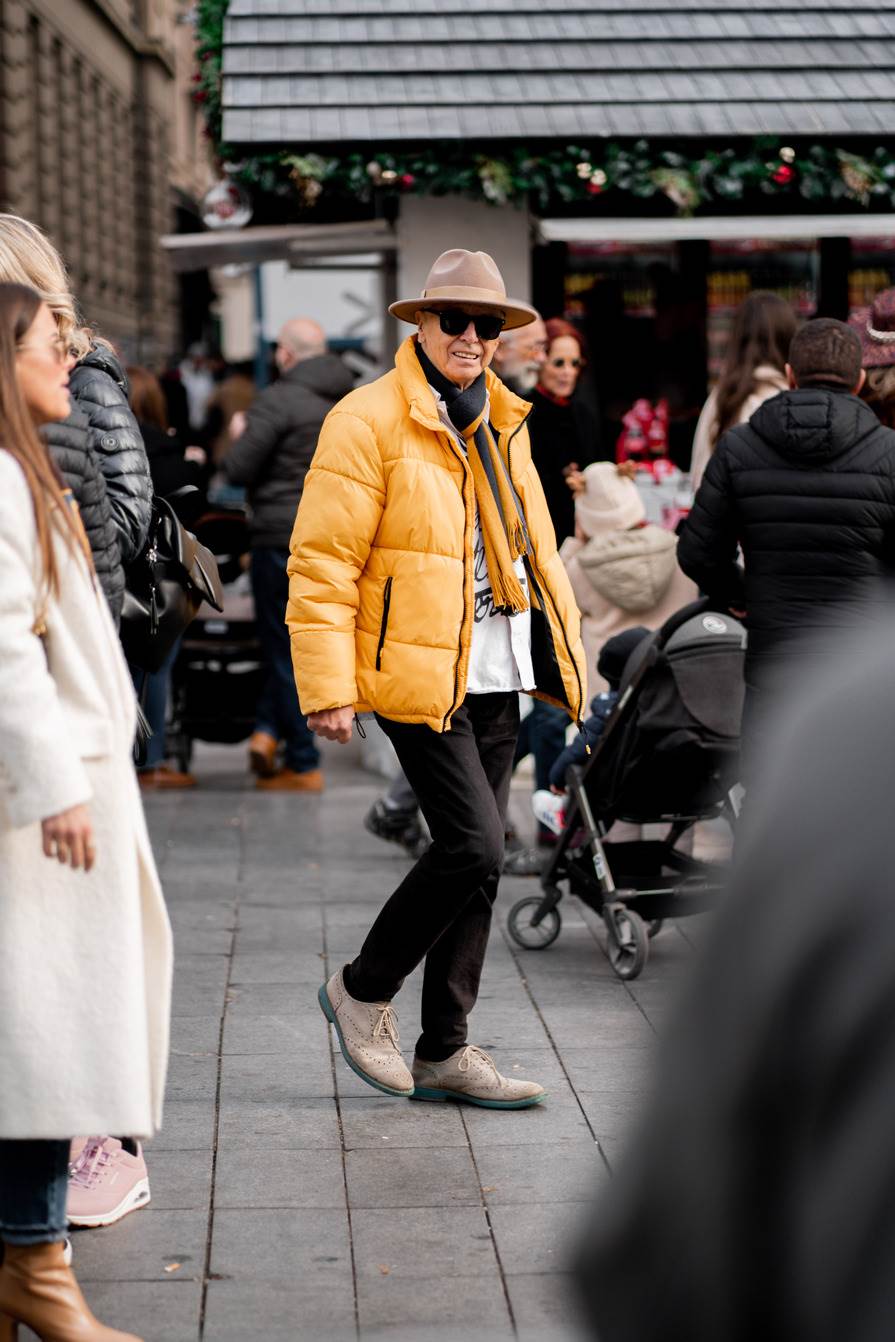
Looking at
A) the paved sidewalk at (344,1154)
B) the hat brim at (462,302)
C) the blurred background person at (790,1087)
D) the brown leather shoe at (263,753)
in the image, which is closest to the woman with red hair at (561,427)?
the paved sidewalk at (344,1154)

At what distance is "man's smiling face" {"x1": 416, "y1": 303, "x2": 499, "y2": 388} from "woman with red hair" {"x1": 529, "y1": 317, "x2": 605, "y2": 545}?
3.01 m

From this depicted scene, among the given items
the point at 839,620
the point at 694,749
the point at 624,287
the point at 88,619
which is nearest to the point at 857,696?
the point at 88,619

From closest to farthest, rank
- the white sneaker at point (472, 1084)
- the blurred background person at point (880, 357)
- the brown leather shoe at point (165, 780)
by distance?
the white sneaker at point (472, 1084) < the blurred background person at point (880, 357) < the brown leather shoe at point (165, 780)

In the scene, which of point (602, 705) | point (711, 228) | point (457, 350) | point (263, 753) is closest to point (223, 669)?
point (263, 753)

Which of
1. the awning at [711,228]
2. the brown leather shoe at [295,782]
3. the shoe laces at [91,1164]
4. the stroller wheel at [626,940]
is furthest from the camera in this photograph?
the brown leather shoe at [295,782]

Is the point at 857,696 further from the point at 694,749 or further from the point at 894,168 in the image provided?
the point at 894,168

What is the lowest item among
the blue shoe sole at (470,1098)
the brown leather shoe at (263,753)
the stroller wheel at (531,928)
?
the brown leather shoe at (263,753)

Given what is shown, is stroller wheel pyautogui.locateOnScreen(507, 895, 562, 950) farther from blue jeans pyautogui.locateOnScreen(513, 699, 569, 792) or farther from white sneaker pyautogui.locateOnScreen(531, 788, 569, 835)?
blue jeans pyautogui.locateOnScreen(513, 699, 569, 792)

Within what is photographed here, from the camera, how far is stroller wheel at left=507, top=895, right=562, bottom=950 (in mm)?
6652

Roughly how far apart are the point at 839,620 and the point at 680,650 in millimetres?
652

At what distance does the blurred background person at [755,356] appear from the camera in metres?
7.32

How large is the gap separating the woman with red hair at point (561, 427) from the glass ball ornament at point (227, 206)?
2.65 metres

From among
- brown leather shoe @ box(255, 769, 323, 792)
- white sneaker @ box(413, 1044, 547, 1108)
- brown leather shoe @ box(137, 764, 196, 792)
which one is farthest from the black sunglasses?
brown leather shoe @ box(137, 764, 196, 792)

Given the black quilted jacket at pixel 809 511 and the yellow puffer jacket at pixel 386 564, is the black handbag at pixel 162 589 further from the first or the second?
the black quilted jacket at pixel 809 511
